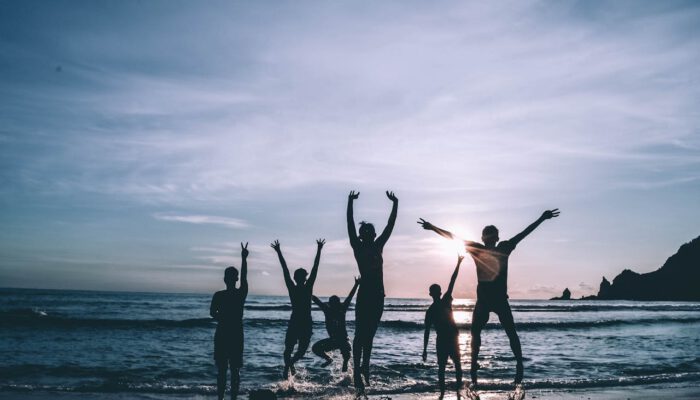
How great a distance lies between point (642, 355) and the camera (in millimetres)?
16078

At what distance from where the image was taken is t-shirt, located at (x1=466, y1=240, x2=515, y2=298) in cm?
692

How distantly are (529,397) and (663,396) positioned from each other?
234cm

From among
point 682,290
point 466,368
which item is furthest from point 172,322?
point 682,290

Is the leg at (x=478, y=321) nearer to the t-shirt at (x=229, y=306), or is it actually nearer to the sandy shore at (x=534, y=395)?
the sandy shore at (x=534, y=395)

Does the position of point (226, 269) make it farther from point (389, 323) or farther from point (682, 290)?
point (682, 290)

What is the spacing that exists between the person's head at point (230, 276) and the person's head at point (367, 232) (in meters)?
2.01

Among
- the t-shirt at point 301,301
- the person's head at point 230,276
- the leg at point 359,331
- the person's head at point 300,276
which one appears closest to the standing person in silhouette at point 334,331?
the t-shirt at point 301,301

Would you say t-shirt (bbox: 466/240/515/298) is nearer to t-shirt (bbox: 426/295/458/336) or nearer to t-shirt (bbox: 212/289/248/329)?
t-shirt (bbox: 426/295/458/336)

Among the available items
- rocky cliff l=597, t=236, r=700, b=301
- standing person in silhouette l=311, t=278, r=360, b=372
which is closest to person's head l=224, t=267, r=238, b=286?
standing person in silhouette l=311, t=278, r=360, b=372

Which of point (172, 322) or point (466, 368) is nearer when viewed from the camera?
point (466, 368)

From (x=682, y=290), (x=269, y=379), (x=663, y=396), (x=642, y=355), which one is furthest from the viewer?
(x=682, y=290)

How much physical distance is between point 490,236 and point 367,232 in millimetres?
1969

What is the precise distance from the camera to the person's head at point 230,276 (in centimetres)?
702

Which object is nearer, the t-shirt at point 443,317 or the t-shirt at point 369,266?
the t-shirt at point 369,266
